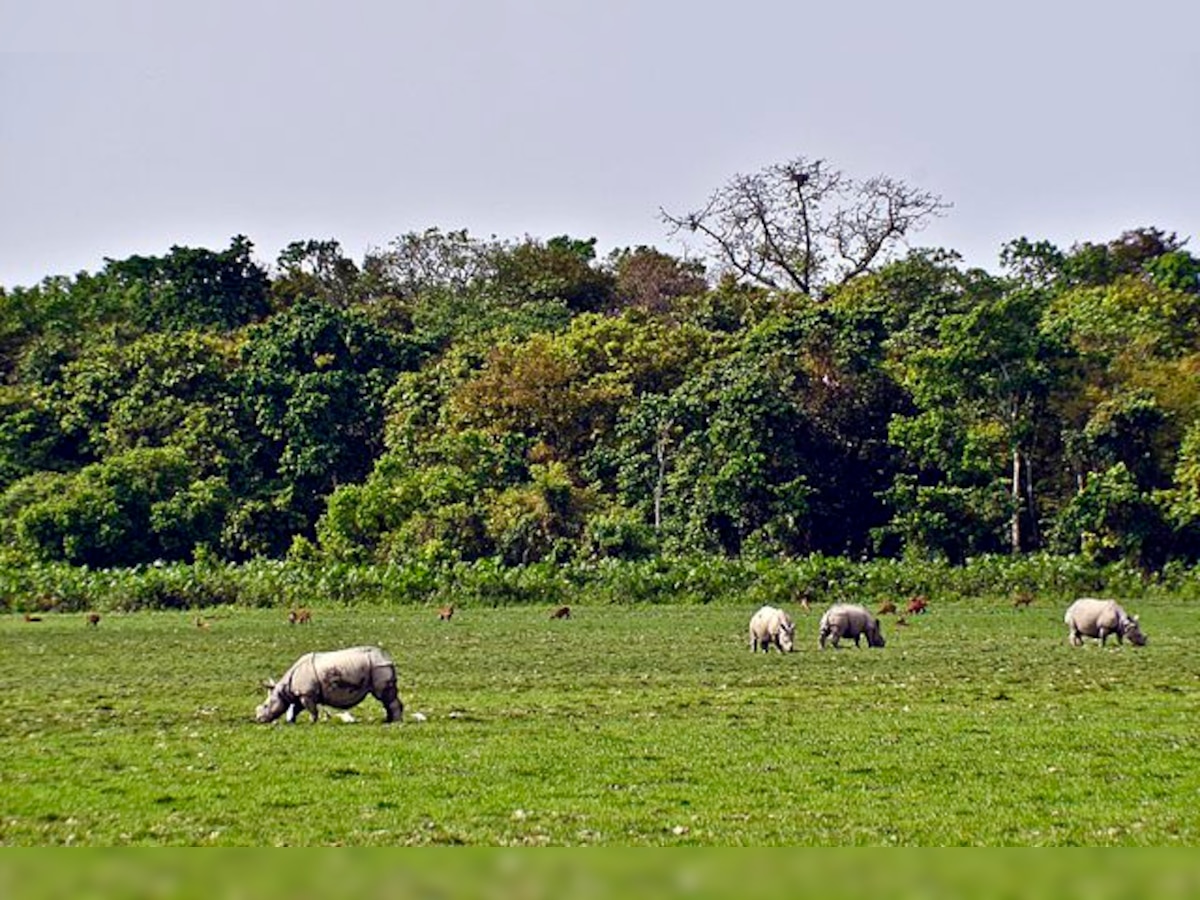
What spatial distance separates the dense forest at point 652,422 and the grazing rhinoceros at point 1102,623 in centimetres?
2205

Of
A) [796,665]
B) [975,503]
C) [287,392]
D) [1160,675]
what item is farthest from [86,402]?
[1160,675]

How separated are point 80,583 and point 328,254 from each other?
134ft

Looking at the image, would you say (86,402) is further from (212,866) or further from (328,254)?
(212,866)

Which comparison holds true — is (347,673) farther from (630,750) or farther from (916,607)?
(916,607)

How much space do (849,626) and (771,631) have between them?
211 cm

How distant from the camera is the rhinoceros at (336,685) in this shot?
1891cm

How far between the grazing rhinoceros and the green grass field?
2.84 feet

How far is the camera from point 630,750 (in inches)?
616

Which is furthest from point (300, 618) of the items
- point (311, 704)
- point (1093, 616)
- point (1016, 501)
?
point (1016, 501)

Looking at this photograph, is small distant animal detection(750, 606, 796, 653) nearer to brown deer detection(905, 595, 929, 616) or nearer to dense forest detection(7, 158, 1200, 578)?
brown deer detection(905, 595, 929, 616)

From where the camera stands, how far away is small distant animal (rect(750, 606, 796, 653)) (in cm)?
3061

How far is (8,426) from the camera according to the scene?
67.4 meters

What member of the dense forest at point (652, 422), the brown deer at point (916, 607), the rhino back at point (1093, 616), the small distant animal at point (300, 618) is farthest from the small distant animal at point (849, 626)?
the dense forest at point (652, 422)

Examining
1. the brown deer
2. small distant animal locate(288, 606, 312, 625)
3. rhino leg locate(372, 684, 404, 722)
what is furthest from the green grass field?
the brown deer
